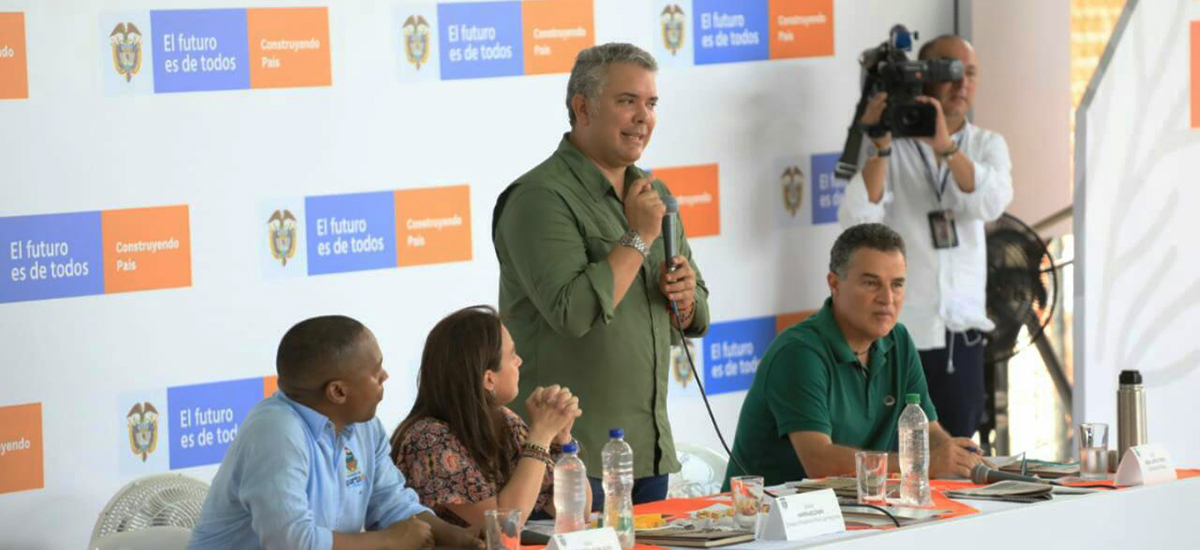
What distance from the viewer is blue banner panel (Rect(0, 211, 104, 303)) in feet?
13.1

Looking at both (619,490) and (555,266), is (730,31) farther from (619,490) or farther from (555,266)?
(619,490)

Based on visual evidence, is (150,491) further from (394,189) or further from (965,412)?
(965,412)

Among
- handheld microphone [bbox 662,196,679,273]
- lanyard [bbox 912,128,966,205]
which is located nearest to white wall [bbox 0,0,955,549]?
lanyard [bbox 912,128,966,205]

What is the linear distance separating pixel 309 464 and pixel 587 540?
1.72 feet

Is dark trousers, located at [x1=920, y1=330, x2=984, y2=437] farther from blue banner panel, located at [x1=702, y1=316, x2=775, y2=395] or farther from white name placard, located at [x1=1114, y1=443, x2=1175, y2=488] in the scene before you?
white name placard, located at [x1=1114, y1=443, x2=1175, y2=488]

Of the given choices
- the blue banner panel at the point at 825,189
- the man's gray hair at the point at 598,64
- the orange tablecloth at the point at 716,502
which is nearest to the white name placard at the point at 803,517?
the orange tablecloth at the point at 716,502

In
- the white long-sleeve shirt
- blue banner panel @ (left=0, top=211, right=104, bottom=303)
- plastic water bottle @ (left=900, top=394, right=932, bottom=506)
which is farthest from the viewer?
the white long-sleeve shirt

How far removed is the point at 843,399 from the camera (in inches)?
142

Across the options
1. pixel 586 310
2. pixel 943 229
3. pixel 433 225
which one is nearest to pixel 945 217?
pixel 943 229

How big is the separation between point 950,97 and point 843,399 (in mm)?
2053

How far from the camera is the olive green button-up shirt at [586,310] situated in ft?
11.0

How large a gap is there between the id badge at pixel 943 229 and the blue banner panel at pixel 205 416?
7.37 ft

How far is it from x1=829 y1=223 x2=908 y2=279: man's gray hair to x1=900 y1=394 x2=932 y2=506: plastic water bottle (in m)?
0.51

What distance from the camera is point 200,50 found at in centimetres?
430
